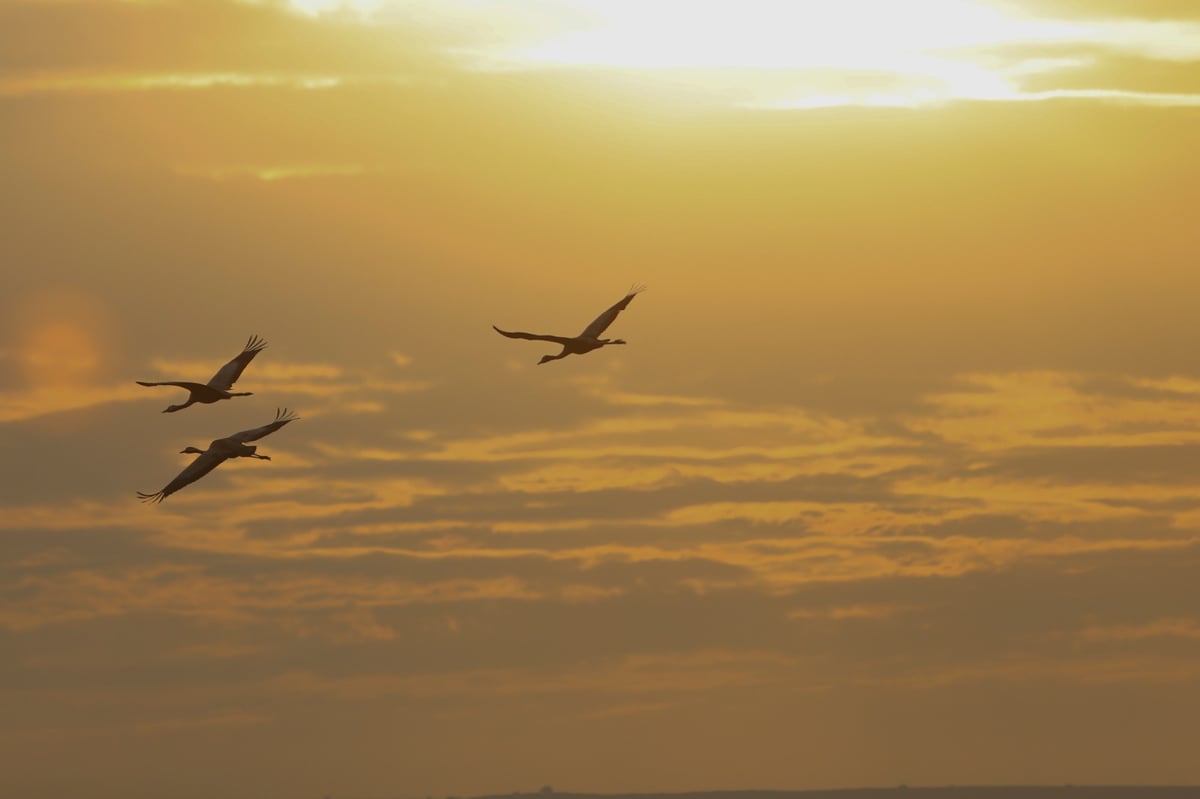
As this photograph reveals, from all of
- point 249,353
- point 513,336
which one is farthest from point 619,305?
point 249,353

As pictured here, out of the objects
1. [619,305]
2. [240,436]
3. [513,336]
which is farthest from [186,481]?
[619,305]

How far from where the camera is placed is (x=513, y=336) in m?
102

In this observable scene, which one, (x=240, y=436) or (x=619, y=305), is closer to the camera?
(x=240, y=436)

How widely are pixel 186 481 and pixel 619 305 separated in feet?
82.5

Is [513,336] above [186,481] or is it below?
above

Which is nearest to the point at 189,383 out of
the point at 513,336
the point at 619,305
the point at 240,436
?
the point at 240,436

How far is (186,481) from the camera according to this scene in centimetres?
10338

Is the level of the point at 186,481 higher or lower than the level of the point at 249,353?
lower

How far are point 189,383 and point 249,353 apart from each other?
8.35 m

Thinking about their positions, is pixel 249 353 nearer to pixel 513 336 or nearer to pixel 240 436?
pixel 240 436

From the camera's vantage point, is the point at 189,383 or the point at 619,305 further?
the point at 619,305

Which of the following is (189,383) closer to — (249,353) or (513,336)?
(249,353)

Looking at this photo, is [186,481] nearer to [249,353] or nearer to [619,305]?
[249,353]

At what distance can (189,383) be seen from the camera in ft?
339
